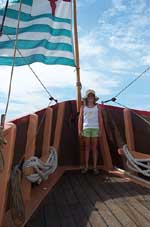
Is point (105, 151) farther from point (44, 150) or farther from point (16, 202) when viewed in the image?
point (16, 202)

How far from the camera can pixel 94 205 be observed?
163 inches

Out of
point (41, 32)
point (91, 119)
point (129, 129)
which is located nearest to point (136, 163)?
point (129, 129)

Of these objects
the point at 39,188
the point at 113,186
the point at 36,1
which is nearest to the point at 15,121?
the point at 39,188

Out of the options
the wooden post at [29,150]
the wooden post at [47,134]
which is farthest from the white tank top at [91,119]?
the wooden post at [29,150]

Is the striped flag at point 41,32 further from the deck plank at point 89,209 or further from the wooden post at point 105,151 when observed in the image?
the deck plank at point 89,209

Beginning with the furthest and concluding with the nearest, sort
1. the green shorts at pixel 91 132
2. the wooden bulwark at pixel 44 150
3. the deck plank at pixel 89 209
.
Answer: the green shorts at pixel 91 132 < the deck plank at pixel 89 209 < the wooden bulwark at pixel 44 150

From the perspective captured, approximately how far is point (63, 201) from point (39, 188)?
0.69m

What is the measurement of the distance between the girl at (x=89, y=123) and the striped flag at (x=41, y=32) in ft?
3.34

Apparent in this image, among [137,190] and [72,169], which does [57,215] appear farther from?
[72,169]

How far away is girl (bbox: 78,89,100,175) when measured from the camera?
6203 millimetres

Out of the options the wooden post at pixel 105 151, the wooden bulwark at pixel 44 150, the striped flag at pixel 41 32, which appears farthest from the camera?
the striped flag at pixel 41 32

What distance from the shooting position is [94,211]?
3906mm

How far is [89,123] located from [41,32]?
1985 millimetres

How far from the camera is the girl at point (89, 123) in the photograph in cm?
620
